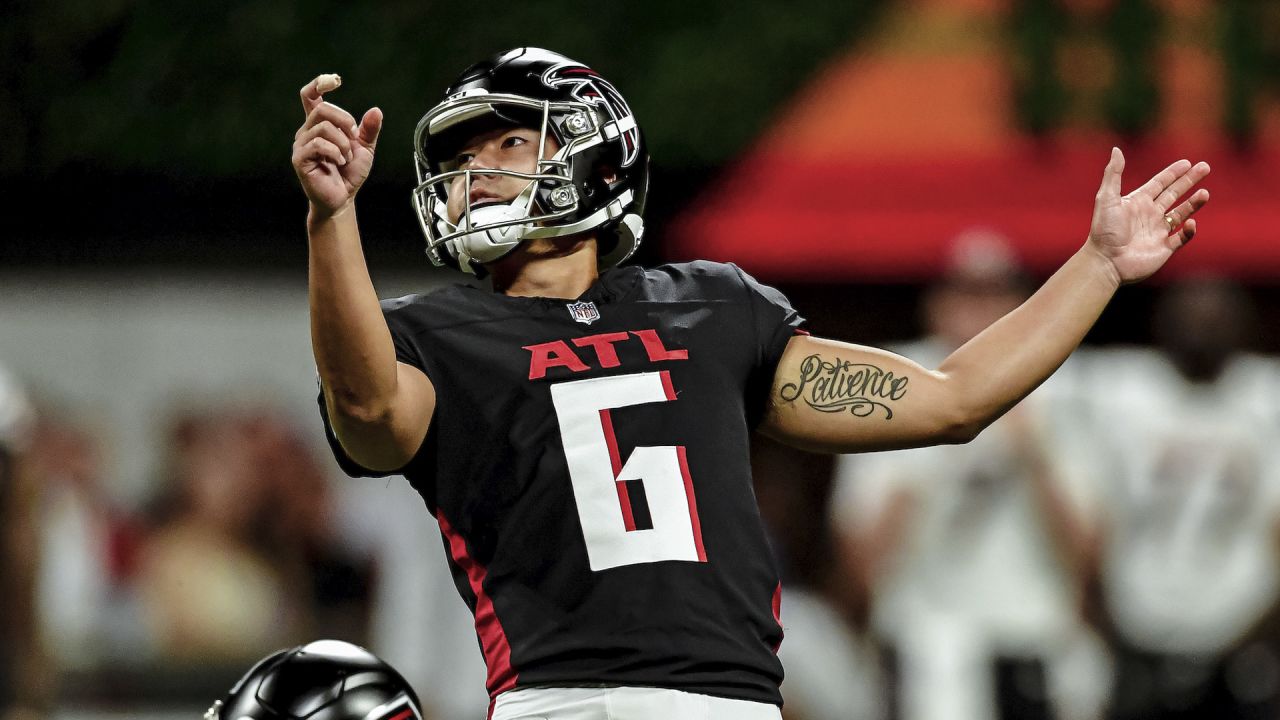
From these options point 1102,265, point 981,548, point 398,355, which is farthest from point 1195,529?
point 398,355

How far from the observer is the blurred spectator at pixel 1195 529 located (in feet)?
21.3

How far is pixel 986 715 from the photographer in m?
6.41

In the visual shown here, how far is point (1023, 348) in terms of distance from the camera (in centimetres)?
322

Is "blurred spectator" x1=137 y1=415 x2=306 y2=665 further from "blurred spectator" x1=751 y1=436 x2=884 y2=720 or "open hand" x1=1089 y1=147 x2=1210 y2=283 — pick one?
"open hand" x1=1089 y1=147 x2=1210 y2=283

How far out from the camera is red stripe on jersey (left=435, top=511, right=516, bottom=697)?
9.60ft

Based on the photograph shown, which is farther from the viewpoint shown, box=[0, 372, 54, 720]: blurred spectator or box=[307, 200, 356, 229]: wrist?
box=[0, 372, 54, 720]: blurred spectator

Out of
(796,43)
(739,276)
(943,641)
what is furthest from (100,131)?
(739,276)

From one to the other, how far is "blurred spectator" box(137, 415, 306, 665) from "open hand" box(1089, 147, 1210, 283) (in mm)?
6086

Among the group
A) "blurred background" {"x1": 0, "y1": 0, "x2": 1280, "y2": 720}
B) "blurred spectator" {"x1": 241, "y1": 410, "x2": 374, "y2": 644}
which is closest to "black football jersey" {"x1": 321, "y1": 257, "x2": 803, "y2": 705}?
"blurred background" {"x1": 0, "y1": 0, "x2": 1280, "y2": 720}

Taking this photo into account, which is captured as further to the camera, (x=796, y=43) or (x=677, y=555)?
(x=796, y=43)

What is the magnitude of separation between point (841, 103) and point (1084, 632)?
4239 mm

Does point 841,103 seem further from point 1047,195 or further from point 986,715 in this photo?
point 986,715

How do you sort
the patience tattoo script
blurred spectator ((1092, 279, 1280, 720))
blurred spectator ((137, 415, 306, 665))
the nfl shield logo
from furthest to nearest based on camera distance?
1. blurred spectator ((137, 415, 306, 665))
2. blurred spectator ((1092, 279, 1280, 720))
3. the patience tattoo script
4. the nfl shield logo

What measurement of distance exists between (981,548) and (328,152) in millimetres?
4003
